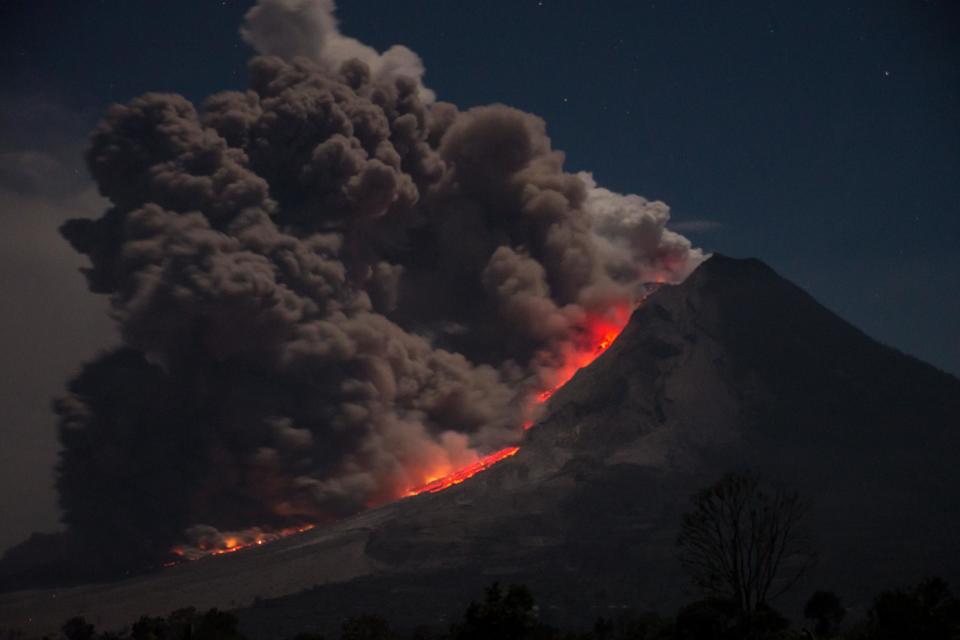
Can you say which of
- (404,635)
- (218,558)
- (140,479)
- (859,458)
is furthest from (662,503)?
(140,479)

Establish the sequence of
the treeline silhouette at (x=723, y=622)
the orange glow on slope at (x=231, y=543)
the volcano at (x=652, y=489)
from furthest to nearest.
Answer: the orange glow on slope at (x=231, y=543) → the volcano at (x=652, y=489) → the treeline silhouette at (x=723, y=622)

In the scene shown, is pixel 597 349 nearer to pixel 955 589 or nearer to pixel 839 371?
pixel 839 371

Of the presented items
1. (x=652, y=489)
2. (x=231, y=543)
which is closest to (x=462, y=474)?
(x=652, y=489)

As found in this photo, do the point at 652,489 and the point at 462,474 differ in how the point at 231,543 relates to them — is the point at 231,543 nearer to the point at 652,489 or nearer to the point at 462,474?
the point at 462,474

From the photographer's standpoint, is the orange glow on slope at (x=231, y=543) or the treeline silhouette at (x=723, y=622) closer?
the treeline silhouette at (x=723, y=622)

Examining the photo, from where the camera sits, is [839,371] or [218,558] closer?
[218,558]

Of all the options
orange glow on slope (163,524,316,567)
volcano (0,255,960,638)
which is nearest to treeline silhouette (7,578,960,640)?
volcano (0,255,960,638)

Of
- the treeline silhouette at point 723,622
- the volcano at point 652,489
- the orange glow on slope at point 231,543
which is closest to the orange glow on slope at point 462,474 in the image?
the volcano at point 652,489

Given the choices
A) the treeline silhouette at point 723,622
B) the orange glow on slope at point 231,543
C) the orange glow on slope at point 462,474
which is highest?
the orange glow on slope at point 462,474

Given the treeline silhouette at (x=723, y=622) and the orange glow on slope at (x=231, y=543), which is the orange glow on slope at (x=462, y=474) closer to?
the orange glow on slope at (x=231, y=543)
